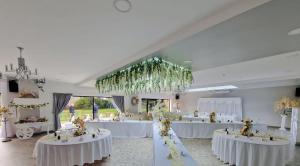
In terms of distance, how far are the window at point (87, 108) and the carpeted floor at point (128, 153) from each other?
254cm

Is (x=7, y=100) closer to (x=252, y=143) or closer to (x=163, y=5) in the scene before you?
(x=163, y=5)

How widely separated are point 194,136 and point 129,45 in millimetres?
5925

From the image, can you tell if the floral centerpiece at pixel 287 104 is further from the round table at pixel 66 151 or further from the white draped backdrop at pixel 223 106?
the round table at pixel 66 151

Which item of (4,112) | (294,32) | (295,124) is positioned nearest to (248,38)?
(294,32)

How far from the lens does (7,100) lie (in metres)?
7.32

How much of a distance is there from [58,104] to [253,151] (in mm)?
8797

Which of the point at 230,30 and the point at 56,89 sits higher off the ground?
the point at 230,30

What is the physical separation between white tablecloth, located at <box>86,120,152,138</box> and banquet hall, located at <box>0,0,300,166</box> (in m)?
0.05

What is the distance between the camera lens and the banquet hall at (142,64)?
1.78 metres

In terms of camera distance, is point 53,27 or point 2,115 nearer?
point 53,27

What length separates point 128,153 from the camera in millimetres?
5285

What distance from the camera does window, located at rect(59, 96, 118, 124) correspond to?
31.0 ft

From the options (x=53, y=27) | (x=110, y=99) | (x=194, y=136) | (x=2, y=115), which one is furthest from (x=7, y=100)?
(x=194, y=136)

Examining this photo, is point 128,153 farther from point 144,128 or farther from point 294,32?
point 294,32
